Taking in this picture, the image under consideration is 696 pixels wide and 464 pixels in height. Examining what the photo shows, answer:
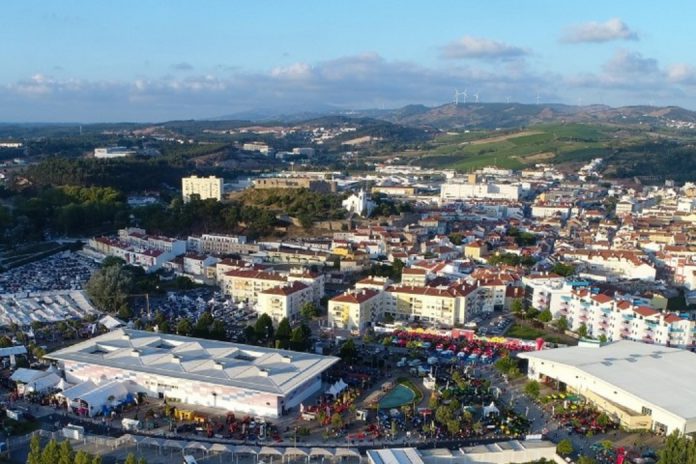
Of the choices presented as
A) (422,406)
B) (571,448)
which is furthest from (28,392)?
(571,448)

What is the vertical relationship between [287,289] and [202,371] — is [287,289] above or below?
above

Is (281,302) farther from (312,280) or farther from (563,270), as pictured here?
(563,270)

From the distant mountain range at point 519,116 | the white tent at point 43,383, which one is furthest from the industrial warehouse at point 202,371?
the distant mountain range at point 519,116

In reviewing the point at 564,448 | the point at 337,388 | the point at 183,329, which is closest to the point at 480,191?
the point at 183,329

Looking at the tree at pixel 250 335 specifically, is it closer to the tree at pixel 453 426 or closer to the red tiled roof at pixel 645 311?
the tree at pixel 453 426

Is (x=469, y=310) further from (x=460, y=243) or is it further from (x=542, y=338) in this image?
(x=460, y=243)

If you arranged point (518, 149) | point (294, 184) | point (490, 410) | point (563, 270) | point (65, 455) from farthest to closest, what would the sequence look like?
point (518, 149), point (294, 184), point (563, 270), point (490, 410), point (65, 455)

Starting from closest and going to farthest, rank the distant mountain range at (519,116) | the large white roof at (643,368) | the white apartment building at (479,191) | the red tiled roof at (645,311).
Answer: the large white roof at (643,368) < the red tiled roof at (645,311) < the white apartment building at (479,191) < the distant mountain range at (519,116)
